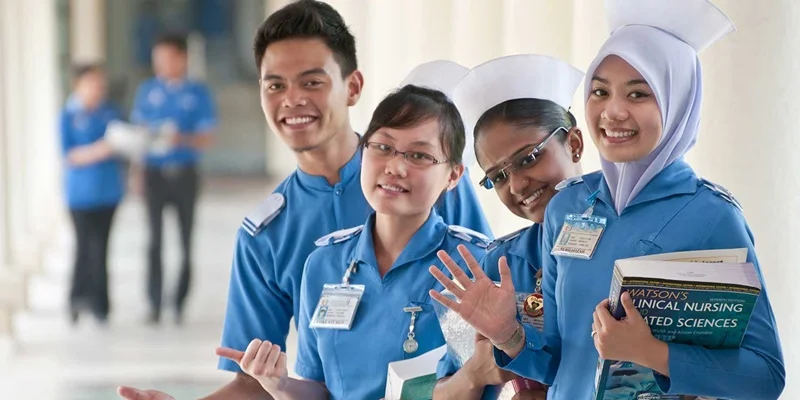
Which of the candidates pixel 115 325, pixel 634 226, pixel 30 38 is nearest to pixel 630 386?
pixel 634 226

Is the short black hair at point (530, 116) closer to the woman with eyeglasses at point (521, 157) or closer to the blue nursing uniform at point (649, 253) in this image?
the woman with eyeglasses at point (521, 157)

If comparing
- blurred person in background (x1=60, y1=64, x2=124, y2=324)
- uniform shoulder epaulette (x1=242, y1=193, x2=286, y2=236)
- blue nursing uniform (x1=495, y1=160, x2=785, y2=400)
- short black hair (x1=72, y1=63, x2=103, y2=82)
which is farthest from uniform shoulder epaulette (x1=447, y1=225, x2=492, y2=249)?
short black hair (x1=72, y1=63, x2=103, y2=82)

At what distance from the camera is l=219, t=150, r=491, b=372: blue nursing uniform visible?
284 cm

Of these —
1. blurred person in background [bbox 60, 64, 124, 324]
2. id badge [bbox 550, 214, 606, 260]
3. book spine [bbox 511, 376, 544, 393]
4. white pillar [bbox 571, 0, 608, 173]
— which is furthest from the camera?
blurred person in background [bbox 60, 64, 124, 324]

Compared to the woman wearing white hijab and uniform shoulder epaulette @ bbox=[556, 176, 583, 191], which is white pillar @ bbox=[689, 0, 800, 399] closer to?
the woman wearing white hijab

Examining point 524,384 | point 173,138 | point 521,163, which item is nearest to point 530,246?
point 521,163

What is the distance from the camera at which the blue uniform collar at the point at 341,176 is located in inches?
113

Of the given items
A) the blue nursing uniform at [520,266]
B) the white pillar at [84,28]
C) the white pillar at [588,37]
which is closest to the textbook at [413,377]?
the blue nursing uniform at [520,266]

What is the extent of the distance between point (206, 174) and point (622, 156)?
67.9ft

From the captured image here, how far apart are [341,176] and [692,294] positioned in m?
1.31

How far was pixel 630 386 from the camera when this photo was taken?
6.17ft

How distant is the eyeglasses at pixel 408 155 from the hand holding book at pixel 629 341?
71 centimetres

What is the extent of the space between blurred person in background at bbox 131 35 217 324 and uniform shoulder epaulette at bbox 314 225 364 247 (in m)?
5.76

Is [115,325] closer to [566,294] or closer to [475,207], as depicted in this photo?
[475,207]
